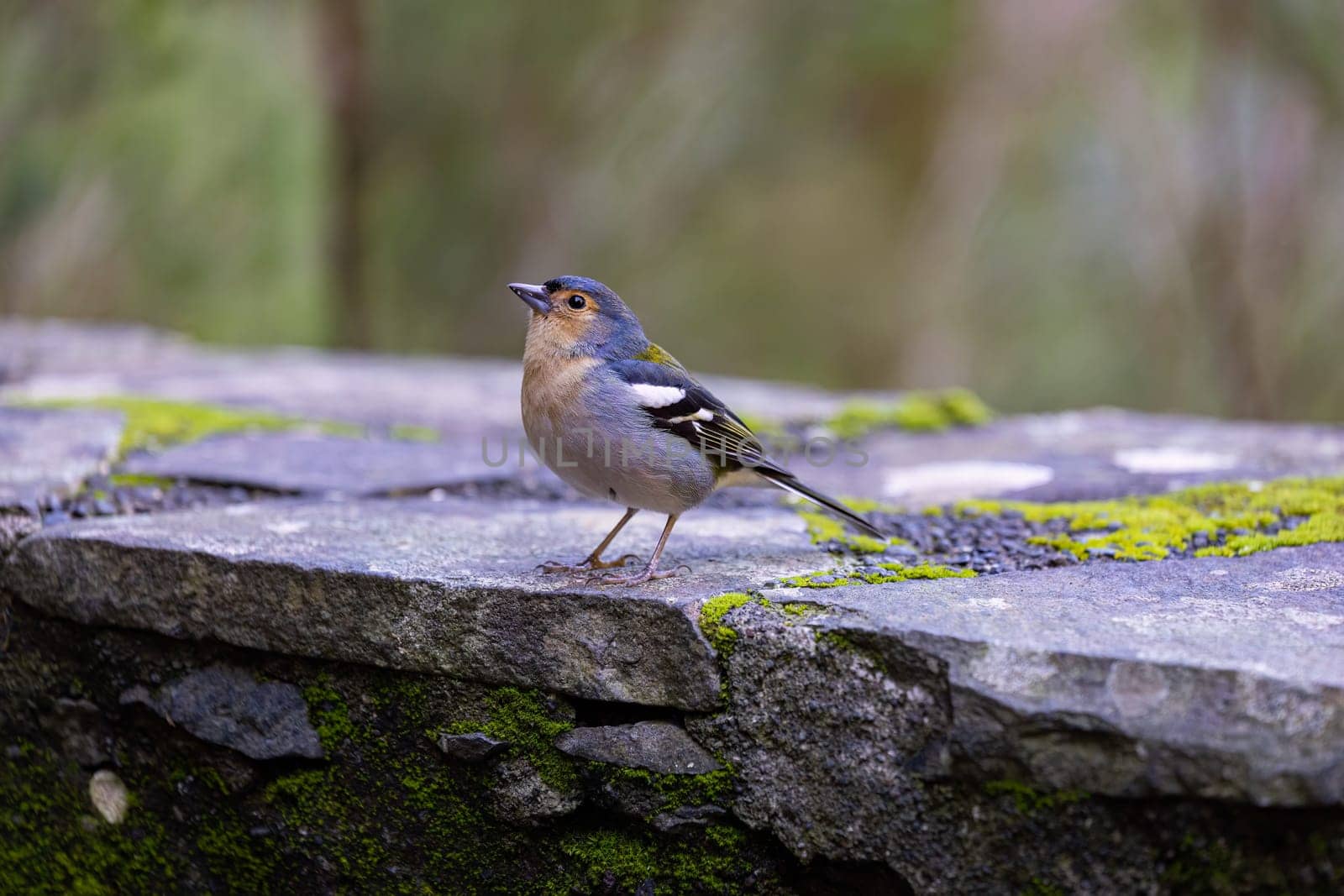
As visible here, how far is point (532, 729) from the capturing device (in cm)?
231

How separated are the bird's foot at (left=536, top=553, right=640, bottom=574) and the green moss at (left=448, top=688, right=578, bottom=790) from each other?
0.97ft

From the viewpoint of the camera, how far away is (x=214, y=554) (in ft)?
8.38

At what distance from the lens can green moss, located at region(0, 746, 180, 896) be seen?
2.67m

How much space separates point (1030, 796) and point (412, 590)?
1.25 meters

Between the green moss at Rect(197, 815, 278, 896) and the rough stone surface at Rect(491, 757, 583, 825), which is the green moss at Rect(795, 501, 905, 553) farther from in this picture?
the green moss at Rect(197, 815, 278, 896)

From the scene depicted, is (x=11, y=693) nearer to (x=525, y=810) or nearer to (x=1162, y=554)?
(x=525, y=810)

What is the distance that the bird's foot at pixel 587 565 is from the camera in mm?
2502

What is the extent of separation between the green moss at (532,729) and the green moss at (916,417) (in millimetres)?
2545

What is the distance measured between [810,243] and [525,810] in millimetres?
12195

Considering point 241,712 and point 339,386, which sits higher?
point 339,386

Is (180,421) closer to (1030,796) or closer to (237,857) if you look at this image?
(237,857)

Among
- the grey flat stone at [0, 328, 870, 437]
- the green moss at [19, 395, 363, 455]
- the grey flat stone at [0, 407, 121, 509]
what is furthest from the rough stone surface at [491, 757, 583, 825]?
→ the grey flat stone at [0, 328, 870, 437]

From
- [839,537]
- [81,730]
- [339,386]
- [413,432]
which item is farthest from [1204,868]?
[339,386]

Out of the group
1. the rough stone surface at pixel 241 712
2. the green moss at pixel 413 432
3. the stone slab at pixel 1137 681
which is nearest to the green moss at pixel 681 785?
the stone slab at pixel 1137 681
